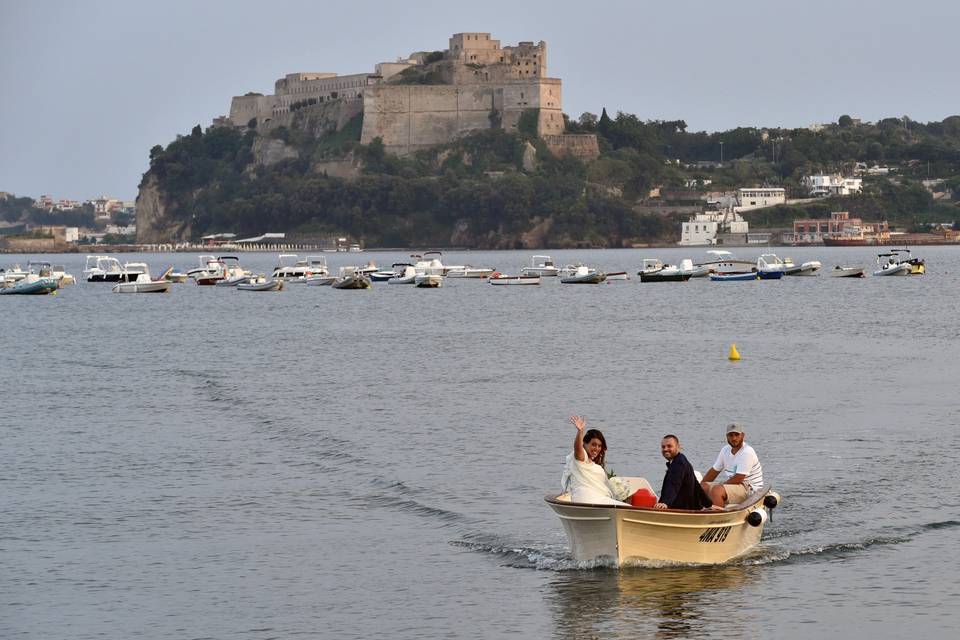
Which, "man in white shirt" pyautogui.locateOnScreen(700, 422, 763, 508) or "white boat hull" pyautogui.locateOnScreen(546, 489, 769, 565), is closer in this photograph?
"white boat hull" pyautogui.locateOnScreen(546, 489, 769, 565)

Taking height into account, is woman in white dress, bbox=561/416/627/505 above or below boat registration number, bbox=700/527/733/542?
above

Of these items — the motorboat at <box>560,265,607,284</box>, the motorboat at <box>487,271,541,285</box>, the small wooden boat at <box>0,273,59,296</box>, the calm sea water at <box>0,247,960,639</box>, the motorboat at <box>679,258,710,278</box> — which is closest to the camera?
the calm sea water at <box>0,247,960,639</box>

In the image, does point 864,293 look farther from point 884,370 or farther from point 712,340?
point 884,370

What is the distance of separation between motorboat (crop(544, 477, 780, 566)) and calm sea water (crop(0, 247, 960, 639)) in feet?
0.93

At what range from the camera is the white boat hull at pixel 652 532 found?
20.2m

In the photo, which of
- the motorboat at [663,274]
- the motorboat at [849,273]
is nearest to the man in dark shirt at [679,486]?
the motorboat at [663,274]

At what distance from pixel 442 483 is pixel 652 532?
7731mm

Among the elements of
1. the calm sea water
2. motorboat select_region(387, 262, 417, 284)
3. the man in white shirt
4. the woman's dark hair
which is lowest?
the calm sea water

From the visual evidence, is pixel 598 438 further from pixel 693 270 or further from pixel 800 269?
pixel 800 269

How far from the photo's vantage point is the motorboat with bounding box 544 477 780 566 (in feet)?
66.4

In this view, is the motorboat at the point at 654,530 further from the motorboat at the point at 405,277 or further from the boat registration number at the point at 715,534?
the motorboat at the point at 405,277

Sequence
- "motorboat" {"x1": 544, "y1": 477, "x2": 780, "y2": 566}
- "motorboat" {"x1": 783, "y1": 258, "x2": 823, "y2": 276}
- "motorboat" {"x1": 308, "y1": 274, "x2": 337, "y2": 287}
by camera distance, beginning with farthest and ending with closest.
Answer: "motorboat" {"x1": 308, "y1": 274, "x2": 337, "y2": 287}, "motorboat" {"x1": 783, "y1": 258, "x2": 823, "y2": 276}, "motorboat" {"x1": 544, "y1": 477, "x2": 780, "y2": 566}

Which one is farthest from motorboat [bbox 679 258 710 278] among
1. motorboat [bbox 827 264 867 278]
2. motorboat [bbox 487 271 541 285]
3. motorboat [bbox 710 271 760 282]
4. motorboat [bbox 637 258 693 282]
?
motorboat [bbox 487 271 541 285]

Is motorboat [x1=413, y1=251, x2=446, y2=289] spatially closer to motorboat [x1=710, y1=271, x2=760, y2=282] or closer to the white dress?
motorboat [x1=710, y1=271, x2=760, y2=282]
